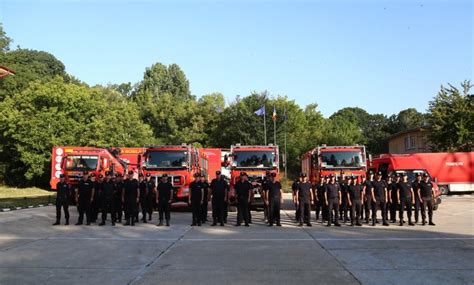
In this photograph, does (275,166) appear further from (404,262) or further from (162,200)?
(404,262)

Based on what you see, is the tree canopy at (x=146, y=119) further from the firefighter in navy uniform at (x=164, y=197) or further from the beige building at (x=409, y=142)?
the firefighter in navy uniform at (x=164, y=197)

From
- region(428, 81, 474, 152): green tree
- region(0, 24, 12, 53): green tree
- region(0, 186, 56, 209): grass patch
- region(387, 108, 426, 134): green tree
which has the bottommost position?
region(0, 186, 56, 209): grass patch

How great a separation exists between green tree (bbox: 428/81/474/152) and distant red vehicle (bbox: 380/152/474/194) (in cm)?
352

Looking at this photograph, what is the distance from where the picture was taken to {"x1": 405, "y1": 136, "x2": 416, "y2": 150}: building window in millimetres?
62250

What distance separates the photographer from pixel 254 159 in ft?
70.6

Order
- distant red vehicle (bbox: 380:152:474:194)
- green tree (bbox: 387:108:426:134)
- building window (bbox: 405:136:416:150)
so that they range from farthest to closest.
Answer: green tree (bbox: 387:108:426:134), building window (bbox: 405:136:416:150), distant red vehicle (bbox: 380:152:474:194)

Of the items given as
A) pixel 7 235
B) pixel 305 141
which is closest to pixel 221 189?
pixel 7 235

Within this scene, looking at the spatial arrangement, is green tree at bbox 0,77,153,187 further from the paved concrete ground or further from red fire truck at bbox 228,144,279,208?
the paved concrete ground

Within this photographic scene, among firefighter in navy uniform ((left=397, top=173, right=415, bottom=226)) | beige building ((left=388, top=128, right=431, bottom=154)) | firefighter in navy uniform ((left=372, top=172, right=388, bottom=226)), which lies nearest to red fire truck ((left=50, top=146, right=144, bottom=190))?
firefighter in navy uniform ((left=372, top=172, right=388, bottom=226))

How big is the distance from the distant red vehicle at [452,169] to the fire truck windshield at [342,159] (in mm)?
16669

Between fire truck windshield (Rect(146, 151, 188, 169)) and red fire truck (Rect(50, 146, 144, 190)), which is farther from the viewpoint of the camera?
red fire truck (Rect(50, 146, 144, 190))

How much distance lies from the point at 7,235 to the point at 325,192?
9.83 m

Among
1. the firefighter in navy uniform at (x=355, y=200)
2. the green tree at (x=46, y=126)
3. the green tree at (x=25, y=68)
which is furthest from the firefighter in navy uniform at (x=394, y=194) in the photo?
the green tree at (x=25, y=68)

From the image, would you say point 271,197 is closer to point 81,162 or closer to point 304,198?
point 304,198
